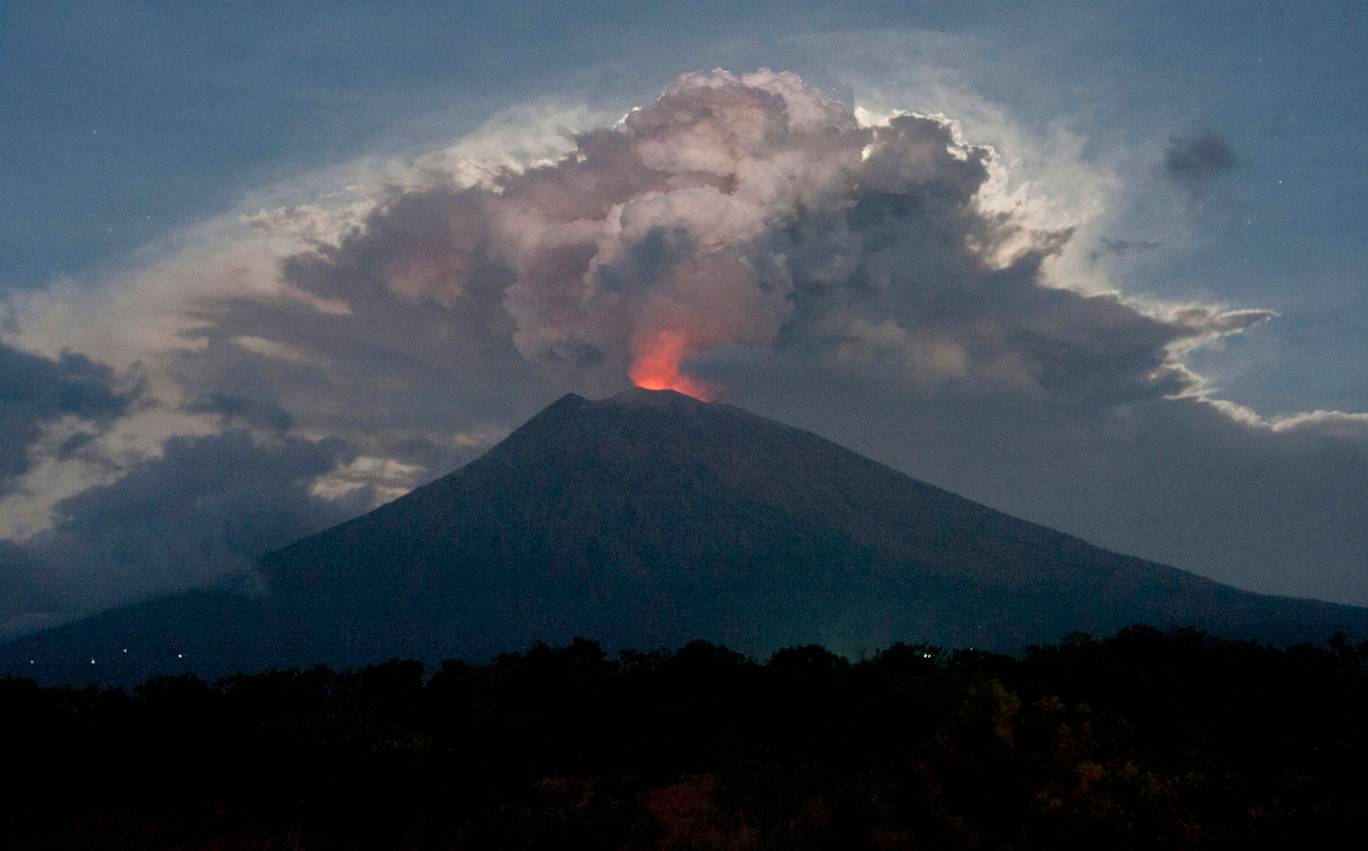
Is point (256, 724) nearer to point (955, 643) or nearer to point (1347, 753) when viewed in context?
point (1347, 753)

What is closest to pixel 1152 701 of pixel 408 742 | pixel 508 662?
pixel 408 742

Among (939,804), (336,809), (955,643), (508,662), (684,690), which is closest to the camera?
(939,804)

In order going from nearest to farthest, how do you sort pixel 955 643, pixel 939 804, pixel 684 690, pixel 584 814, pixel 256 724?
pixel 939 804, pixel 584 814, pixel 256 724, pixel 684 690, pixel 955 643

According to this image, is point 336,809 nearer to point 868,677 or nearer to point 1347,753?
point 868,677

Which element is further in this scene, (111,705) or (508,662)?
(508,662)

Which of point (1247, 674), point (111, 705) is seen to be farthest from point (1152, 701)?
point (111, 705)

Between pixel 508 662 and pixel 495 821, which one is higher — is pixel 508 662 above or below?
above
